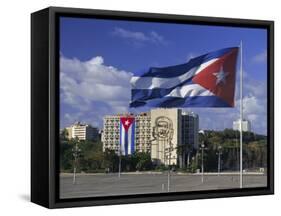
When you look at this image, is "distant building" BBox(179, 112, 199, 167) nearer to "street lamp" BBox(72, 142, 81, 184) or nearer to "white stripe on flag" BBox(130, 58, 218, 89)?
"white stripe on flag" BBox(130, 58, 218, 89)

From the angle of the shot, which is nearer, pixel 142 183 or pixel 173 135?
pixel 142 183

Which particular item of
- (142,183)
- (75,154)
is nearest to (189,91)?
(142,183)

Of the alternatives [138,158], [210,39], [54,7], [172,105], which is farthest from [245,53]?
[54,7]

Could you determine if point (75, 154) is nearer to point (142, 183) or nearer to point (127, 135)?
point (127, 135)

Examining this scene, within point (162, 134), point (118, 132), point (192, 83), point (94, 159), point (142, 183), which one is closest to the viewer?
point (94, 159)

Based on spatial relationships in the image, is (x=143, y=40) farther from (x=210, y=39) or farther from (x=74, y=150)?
(x=74, y=150)

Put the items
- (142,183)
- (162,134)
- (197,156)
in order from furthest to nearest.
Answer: (197,156), (162,134), (142,183)

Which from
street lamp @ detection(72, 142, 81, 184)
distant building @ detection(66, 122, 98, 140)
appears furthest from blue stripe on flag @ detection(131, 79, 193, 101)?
street lamp @ detection(72, 142, 81, 184)

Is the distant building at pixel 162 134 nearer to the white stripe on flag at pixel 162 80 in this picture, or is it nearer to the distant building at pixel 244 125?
the white stripe on flag at pixel 162 80

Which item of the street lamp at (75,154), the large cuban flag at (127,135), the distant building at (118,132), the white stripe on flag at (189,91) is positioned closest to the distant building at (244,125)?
the white stripe on flag at (189,91)
